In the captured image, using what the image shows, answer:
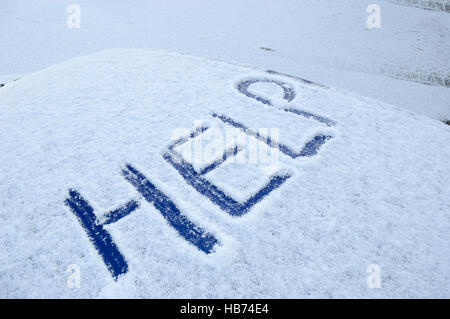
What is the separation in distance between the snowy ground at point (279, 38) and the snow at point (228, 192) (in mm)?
1750

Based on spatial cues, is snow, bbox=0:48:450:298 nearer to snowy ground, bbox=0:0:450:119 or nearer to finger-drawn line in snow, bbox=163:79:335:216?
finger-drawn line in snow, bbox=163:79:335:216

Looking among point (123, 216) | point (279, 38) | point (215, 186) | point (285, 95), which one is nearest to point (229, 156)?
point (215, 186)

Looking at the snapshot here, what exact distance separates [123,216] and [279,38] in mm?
3681

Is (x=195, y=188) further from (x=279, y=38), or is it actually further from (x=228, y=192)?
(x=279, y=38)

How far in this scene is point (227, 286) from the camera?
88cm

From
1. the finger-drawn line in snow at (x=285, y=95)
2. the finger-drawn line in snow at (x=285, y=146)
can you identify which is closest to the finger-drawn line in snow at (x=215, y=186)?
the finger-drawn line in snow at (x=285, y=146)

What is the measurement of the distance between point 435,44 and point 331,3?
1.82 m

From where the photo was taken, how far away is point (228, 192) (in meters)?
1.14

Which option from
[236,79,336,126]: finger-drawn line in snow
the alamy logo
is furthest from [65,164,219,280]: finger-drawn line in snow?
[236,79,336,126]: finger-drawn line in snow

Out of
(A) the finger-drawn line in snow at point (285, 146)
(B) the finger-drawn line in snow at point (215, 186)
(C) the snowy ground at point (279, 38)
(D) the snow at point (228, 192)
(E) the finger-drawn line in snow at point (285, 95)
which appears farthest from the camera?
(C) the snowy ground at point (279, 38)

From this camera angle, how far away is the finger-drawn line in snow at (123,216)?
3.17ft

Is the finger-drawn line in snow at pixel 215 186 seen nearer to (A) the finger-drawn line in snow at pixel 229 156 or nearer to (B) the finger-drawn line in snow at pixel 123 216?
(A) the finger-drawn line in snow at pixel 229 156

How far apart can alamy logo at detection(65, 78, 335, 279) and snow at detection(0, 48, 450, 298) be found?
2cm

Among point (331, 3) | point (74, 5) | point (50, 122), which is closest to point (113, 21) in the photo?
point (74, 5)
